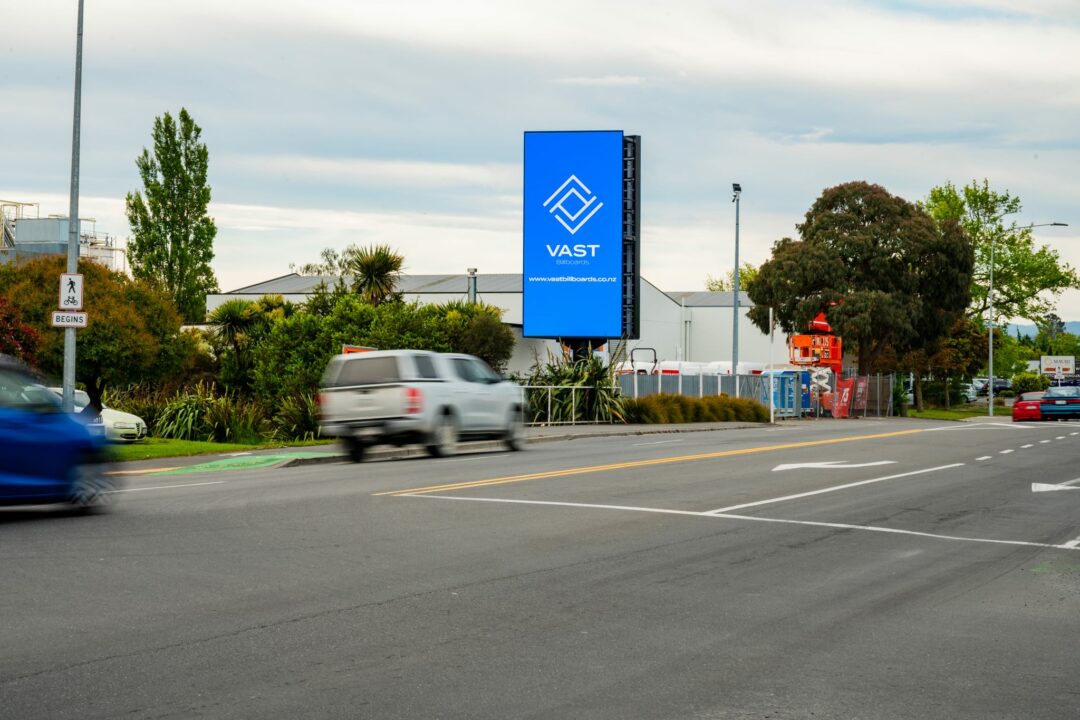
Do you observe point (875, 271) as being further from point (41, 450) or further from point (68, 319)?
point (41, 450)

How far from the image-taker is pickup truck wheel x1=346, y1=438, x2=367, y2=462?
2280 centimetres

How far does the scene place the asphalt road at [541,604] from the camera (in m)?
5.96

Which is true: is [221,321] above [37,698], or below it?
above

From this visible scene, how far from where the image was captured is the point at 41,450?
39.7 feet

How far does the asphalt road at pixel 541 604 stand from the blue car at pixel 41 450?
36 cm

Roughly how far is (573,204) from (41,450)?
31608 mm

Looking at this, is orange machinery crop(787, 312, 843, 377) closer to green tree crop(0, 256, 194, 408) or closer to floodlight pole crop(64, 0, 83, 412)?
green tree crop(0, 256, 194, 408)

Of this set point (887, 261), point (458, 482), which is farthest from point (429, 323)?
point (458, 482)

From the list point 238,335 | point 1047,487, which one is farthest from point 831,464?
point 238,335

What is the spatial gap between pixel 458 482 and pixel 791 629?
9.42m

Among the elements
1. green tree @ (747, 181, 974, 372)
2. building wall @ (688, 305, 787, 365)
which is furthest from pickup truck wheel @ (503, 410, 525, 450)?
building wall @ (688, 305, 787, 365)

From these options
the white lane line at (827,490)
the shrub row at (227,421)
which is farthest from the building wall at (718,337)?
the white lane line at (827,490)

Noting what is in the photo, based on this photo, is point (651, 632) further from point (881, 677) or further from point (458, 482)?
point (458, 482)

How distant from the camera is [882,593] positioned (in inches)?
351
